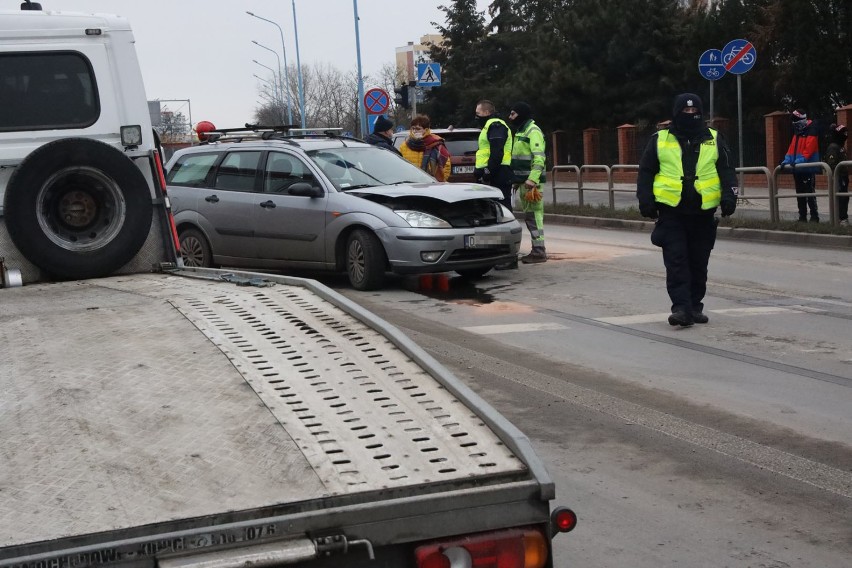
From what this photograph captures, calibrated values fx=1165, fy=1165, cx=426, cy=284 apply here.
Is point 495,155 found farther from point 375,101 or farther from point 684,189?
point 375,101

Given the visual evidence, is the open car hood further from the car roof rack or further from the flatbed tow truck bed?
the flatbed tow truck bed

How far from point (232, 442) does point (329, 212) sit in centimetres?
980

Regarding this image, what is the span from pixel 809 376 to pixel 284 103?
77260 millimetres

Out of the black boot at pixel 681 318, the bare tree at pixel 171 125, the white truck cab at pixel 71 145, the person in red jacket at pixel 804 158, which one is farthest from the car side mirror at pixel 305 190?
the bare tree at pixel 171 125

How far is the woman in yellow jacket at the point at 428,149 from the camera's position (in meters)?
15.7

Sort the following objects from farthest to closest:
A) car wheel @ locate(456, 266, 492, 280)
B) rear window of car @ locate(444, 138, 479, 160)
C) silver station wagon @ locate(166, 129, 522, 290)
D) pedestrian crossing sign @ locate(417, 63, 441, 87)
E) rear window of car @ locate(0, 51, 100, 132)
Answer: pedestrian crossing sign @ locate(417, 63, 441, 87), rear window of car @ locate(444, 138, 479, 160), car wheel @ locate(456, 266, 492, 280), silver station wagon @ locate(166, 129, 522, 290), rear window of car @ locate(0, 51, 100, 132)

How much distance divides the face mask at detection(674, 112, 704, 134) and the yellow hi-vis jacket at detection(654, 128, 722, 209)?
11 cm

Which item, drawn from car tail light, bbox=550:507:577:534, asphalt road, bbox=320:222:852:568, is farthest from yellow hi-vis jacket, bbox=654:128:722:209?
car tail light, bbox=550:507:577:534

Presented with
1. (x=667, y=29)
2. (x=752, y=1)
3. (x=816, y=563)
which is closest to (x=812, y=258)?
(x=816, y=563)

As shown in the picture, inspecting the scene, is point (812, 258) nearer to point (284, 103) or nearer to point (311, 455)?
point (311, 455)

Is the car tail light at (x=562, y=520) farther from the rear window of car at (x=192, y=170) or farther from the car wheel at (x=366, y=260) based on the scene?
the rear window of car at (x=192, y=170)

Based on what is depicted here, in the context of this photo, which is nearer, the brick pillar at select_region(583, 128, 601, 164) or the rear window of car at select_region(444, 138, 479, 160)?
the rear window of car at select_region(444, 138, 479, 160)

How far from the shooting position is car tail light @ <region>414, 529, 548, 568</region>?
8.21ft

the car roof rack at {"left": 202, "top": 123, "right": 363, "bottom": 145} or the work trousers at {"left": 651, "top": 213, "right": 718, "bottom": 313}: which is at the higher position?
the car roof rack at {"left": 202, "top": 123, "right": 363, "bottom": 145}
